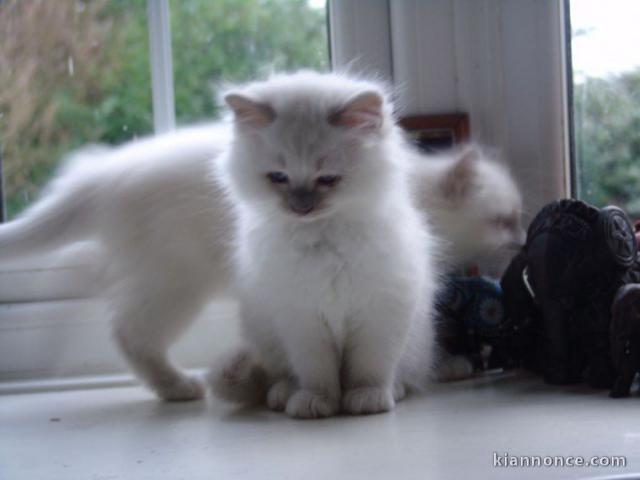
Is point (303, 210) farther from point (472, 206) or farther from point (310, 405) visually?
point (472, 206)

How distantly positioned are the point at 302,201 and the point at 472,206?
82cm

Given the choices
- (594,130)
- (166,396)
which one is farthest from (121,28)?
(594,130)

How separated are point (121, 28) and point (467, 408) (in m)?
1.12

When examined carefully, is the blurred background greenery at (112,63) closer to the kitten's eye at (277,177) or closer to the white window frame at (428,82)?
the white window frame at (428,82)

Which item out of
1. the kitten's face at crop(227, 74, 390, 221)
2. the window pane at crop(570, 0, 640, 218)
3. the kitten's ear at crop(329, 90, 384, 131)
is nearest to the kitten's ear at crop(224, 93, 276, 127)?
the kitten's face at crop(227, 74, 390, 221)

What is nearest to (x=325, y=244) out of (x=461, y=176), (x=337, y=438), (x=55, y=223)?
(x=337, y=438)

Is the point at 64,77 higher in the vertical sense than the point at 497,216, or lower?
higher

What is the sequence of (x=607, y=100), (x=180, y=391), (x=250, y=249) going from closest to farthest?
(x=250, y=249) → (x=180, y=391) → (x=607, y=100)

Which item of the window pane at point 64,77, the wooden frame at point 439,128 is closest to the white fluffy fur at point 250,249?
the window pane at point 64,77

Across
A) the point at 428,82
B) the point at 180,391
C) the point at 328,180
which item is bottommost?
the point at 180,391

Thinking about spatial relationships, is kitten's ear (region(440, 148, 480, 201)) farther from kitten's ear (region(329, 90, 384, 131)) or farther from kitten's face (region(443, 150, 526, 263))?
kitten's ear (region(329, 90, 384, 131))

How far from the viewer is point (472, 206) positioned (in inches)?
77.0

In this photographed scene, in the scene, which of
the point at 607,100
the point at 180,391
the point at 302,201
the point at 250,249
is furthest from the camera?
the point at 607,100

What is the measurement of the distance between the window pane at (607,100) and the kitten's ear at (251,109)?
77cm
